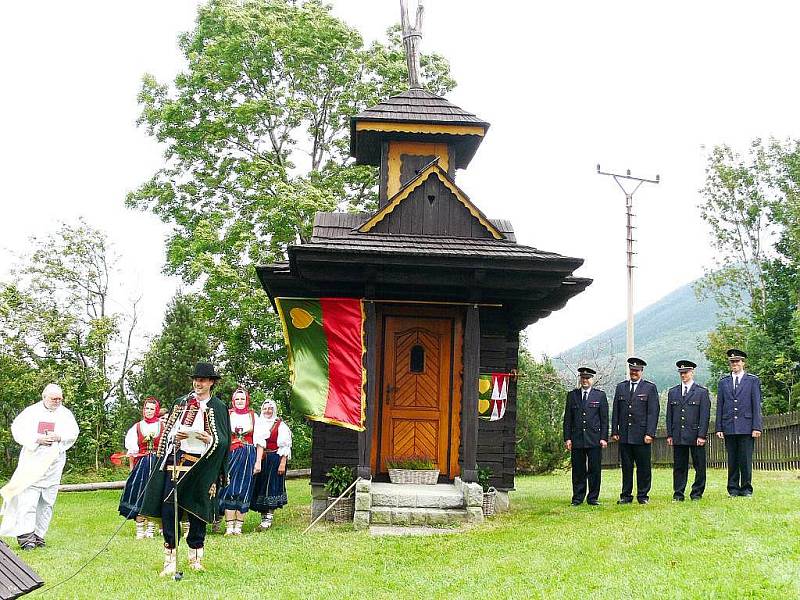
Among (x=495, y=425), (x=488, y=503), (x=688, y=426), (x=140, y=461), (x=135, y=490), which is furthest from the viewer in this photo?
(x=495, y=425)

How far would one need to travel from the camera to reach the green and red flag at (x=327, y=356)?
37.8ft

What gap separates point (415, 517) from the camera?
11.0 metres

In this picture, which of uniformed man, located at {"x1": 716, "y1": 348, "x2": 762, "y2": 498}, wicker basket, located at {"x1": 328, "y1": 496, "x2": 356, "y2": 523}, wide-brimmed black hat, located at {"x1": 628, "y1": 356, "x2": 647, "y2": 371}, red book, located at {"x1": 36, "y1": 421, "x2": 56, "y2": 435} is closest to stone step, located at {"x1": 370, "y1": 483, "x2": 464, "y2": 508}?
wicker basket, located at {"x1": 328, "y1": 496, "x2": 356, "y2": 523}

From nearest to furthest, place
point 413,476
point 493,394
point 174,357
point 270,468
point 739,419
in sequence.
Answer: point 739,419
point 270,468
point 413,476
point 493,394
point 174,357

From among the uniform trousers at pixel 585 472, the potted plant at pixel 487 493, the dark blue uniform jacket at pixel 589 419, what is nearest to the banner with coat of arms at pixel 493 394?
the potted plant at pixel 487 493

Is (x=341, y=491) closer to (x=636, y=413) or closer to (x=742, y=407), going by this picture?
(x=636, y=413)

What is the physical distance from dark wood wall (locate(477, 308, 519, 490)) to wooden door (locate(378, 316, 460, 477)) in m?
0.55

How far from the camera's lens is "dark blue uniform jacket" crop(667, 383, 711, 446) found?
11742mm

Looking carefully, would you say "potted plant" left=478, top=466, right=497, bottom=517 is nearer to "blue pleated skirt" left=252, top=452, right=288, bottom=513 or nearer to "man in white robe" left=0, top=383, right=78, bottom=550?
Answer: "blue pleated skirt" left=252, top=452, right=288, bottom=513

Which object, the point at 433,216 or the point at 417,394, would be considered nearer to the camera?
the point at 433,216

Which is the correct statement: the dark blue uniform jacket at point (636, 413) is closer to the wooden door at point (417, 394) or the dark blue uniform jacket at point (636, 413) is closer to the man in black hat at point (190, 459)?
the wooden door at point (417, 394)

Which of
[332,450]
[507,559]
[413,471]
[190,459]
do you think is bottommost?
[507,559]

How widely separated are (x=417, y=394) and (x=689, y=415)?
3.79 m

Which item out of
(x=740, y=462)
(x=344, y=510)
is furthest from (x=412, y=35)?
(x=740, y=462)
